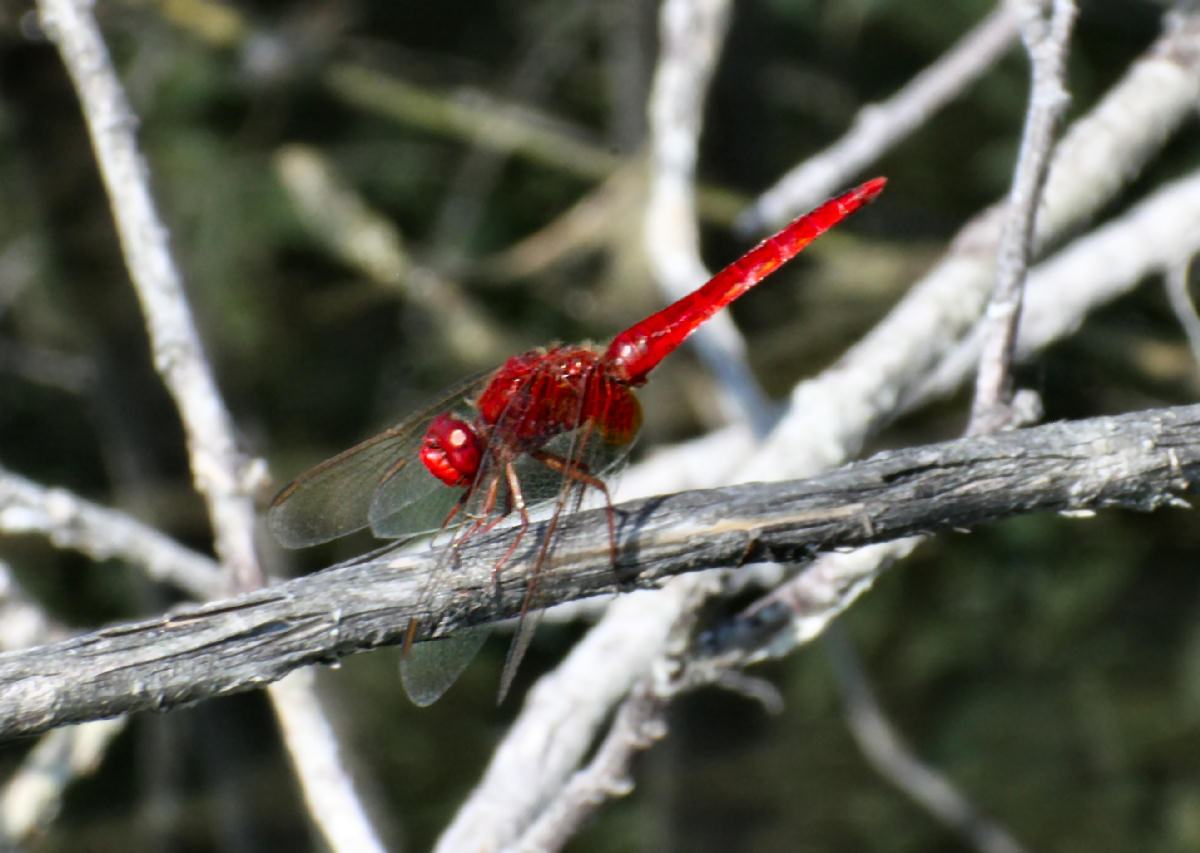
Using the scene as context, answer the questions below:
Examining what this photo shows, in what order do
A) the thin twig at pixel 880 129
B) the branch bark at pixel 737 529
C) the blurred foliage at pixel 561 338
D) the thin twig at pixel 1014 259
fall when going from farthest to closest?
the blurred foliage at pixel 561 338, the thin twig at pixel 880 129, the thin twig at pixel 1014 259, the branch bark at pixel 737 529

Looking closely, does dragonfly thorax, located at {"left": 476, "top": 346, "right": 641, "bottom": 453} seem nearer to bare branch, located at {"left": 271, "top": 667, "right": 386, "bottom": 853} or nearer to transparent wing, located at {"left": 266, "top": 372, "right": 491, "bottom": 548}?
transparent wing, located at {"left": 266, "top": 372, "right": 491, "bottom": 548}

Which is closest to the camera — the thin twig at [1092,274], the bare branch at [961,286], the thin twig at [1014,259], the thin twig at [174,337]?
the thin twig at [1014,259]

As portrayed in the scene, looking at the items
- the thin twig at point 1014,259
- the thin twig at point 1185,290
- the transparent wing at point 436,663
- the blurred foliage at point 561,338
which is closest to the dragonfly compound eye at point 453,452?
the transparent wing at point 436,663

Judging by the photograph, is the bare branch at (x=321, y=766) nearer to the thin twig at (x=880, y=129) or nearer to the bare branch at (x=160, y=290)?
the bare branch at (x=160, y=290)

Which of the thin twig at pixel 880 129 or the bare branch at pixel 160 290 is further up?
the thin twig at pixel 880 129

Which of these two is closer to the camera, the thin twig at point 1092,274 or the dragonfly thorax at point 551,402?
the dragonfly thorax at point 551,402

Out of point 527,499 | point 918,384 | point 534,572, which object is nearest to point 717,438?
point 918,384

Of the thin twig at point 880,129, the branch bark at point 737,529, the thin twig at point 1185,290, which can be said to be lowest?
the branch bark at point 737,529

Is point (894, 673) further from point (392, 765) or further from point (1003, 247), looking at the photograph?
point (1003, 247)
